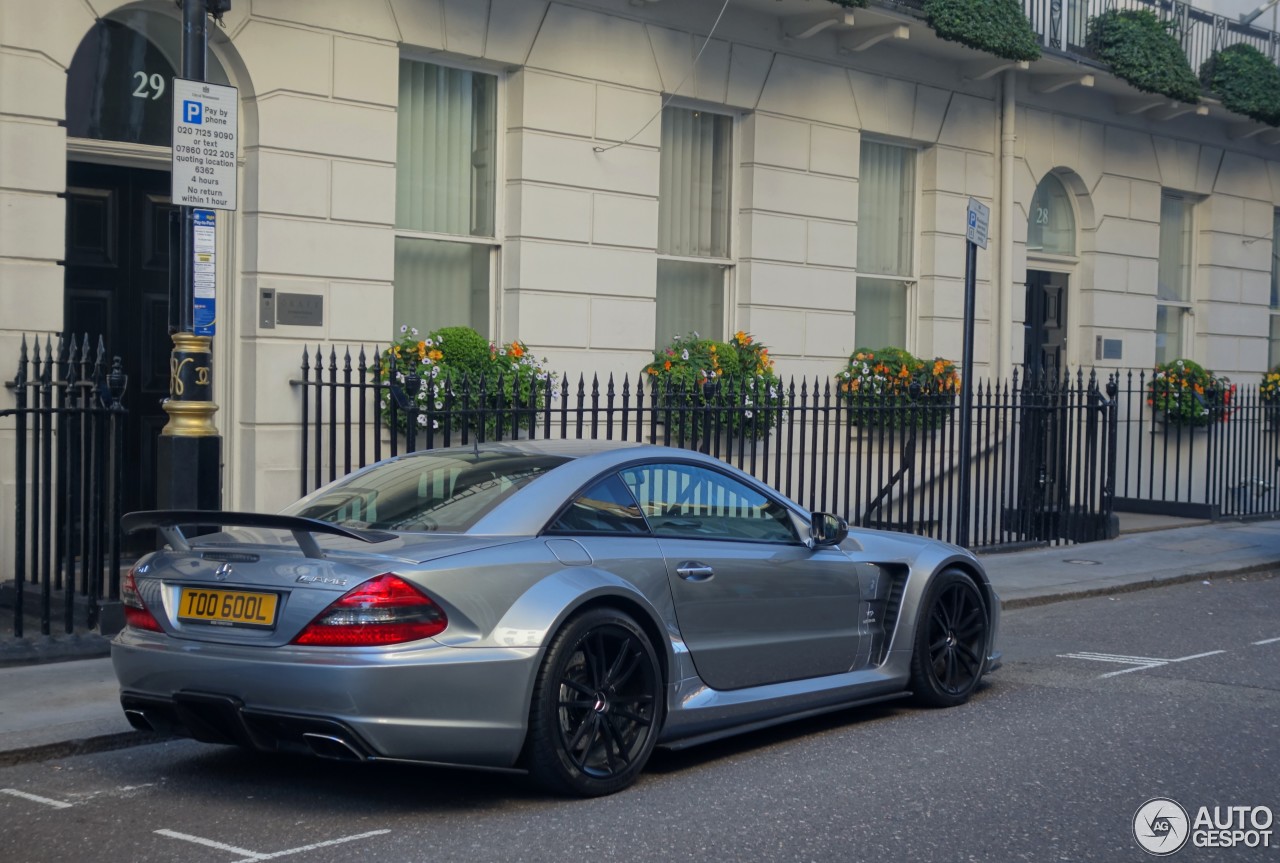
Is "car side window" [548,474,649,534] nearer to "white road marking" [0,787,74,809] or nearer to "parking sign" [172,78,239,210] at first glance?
"white road marking" [0,787,74,809]

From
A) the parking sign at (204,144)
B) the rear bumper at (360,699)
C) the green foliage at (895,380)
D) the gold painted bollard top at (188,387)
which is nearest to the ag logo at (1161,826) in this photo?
the rear bumper at (360,699)

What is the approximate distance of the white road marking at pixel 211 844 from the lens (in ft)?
16.8

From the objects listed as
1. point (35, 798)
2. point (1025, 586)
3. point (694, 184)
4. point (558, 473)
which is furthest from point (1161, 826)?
point (694, 184)

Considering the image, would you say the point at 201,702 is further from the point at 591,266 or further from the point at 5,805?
the point at 591,266

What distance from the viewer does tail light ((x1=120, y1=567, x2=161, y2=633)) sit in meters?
5.87

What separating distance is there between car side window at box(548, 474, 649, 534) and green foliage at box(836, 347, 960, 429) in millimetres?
8881

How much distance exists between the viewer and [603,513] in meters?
6.35

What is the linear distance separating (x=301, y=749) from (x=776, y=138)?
35.4 feet

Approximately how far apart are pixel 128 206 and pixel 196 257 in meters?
3.47

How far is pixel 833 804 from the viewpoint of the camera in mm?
5812

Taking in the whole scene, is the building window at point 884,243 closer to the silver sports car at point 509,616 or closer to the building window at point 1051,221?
the building window at point 1051,221

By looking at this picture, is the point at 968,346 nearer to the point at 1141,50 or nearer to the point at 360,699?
the point at 1141,50

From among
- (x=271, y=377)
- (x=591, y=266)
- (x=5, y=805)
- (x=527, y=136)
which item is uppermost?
(x=527, y=136)

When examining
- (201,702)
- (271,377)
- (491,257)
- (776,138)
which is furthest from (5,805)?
(776,138)
